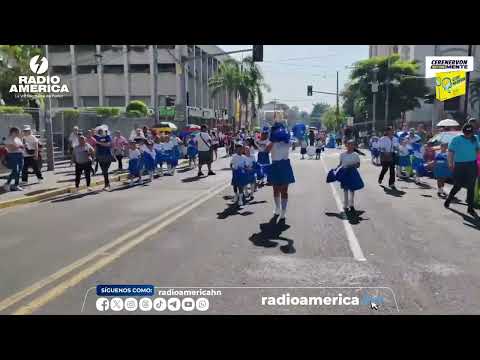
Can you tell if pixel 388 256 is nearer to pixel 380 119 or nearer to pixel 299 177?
pixel 299 177

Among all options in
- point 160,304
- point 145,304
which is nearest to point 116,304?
point 145,304

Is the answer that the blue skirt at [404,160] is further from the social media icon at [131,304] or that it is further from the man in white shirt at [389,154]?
the social media icon at [131,304]

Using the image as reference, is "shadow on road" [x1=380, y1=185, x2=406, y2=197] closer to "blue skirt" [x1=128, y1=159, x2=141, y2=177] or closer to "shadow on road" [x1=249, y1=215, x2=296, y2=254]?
"shadow on road" [x1=249, y1=215, x2=296, y2=254]

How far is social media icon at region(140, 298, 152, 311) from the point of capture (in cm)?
371

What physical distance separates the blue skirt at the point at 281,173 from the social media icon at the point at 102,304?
15.2 ft

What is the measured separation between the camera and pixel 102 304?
3801mm

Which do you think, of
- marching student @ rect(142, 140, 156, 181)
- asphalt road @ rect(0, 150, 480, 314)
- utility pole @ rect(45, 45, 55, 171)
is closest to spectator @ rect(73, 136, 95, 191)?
asphalt road @ rect(0, 150, 480, 314)

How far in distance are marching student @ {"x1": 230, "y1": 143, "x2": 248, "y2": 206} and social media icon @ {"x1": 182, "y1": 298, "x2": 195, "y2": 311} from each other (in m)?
6.00

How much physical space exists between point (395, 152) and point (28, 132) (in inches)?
424

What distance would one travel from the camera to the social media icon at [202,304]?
12.5 ft

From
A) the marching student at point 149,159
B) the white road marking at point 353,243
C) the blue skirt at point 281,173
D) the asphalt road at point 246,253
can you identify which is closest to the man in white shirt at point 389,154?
the asphalt road at point 246,253
